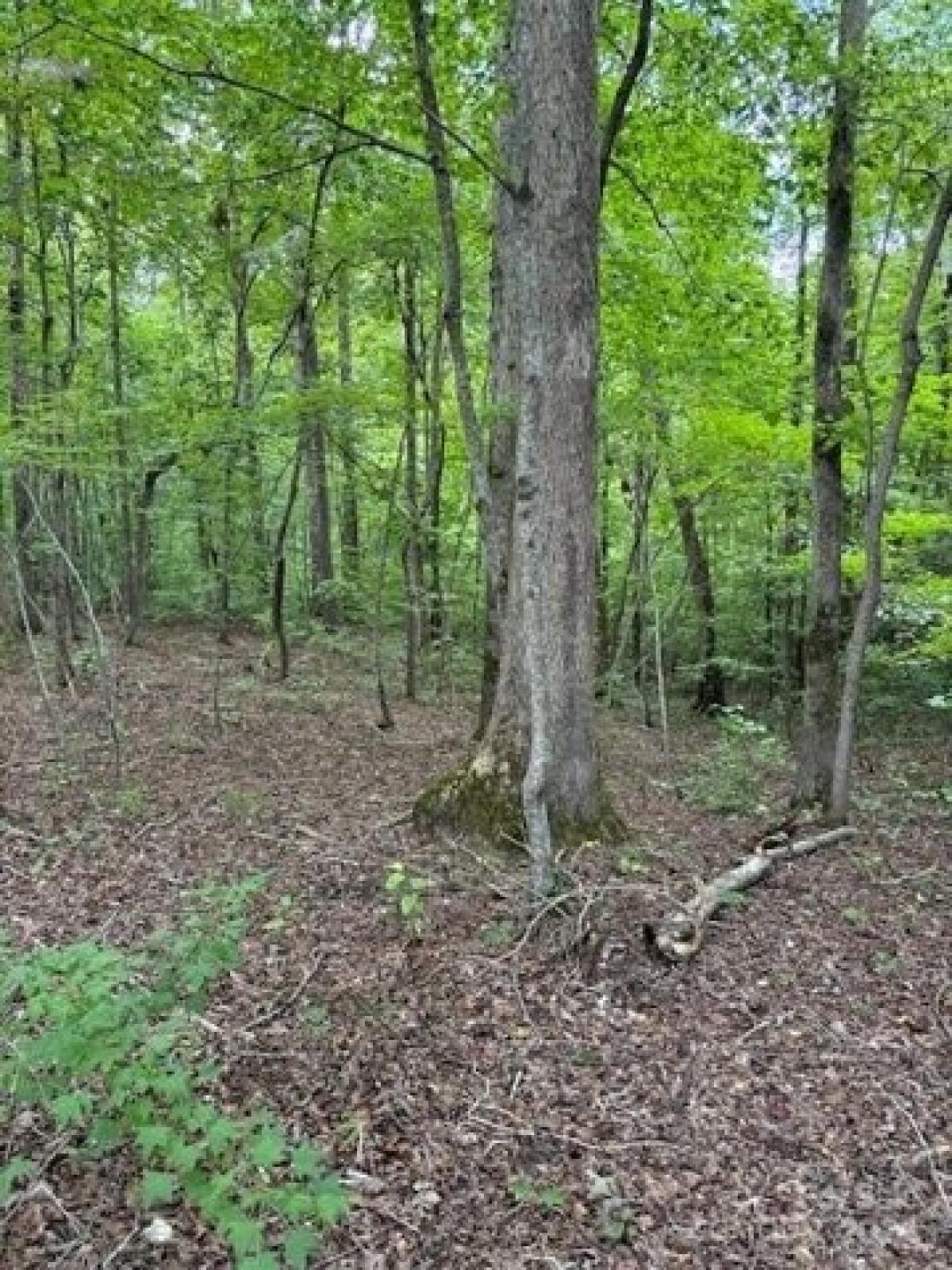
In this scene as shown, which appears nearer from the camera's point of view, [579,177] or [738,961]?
[738,961]

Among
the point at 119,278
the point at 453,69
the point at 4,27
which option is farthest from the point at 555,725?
the point at 119,278

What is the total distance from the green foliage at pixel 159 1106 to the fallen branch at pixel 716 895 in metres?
2.11

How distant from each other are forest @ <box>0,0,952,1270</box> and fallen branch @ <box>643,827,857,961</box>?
0.04 meters

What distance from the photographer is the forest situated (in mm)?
3154

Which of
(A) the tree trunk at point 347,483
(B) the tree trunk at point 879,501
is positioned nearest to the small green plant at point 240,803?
(B) the tree trunk at point 879,501

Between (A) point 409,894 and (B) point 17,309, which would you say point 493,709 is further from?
(B) point 17,309

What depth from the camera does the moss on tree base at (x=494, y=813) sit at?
18.0 feet

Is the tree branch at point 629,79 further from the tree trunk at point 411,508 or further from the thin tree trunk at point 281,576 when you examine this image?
the thin tree trunk at point 281,576

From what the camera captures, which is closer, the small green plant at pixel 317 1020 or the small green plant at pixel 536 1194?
the small green plant at pixel 536 1194

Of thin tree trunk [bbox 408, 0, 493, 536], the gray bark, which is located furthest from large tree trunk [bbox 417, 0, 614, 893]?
thin tree trunk [bbox 408, 0, 493, 536]

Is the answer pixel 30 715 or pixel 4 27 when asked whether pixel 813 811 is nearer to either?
pixel 30 715

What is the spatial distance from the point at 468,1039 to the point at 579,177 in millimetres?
4202

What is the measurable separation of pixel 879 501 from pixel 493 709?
2.99 meters

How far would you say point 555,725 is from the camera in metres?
5.43
